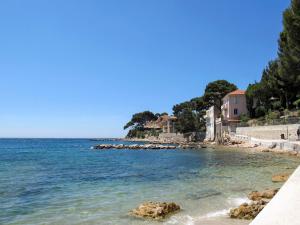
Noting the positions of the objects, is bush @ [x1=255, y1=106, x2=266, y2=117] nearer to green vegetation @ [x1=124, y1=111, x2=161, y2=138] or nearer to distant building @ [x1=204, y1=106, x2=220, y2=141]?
distant building @ [x1=204, y1=106, x2=220, y2=141]

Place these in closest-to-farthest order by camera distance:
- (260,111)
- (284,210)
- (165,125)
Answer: (284,210)
(260,111)
(165,125)

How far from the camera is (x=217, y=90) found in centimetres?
9538

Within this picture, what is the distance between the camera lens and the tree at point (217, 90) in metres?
94.6

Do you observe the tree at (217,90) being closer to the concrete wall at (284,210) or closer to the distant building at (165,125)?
the distant building at (165,125)

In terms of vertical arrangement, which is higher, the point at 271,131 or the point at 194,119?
the point at 194,119

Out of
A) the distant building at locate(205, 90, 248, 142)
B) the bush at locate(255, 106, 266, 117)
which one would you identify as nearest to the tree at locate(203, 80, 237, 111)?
the distant building at locate(205, 90, 248, 142)

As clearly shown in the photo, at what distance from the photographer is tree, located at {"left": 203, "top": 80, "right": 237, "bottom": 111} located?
310 feet

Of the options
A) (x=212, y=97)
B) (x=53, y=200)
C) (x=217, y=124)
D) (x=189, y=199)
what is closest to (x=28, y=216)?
(x=53, y=200)

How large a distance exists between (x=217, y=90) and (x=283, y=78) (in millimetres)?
47956

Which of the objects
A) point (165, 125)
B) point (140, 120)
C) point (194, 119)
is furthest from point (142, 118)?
point (194, 119)

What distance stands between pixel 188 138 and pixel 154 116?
66.3m

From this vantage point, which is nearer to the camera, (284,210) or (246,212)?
(284,210)

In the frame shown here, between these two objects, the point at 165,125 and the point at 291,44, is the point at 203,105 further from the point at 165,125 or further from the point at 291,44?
the point at 291,44

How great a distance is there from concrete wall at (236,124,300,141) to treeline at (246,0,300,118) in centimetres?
625
